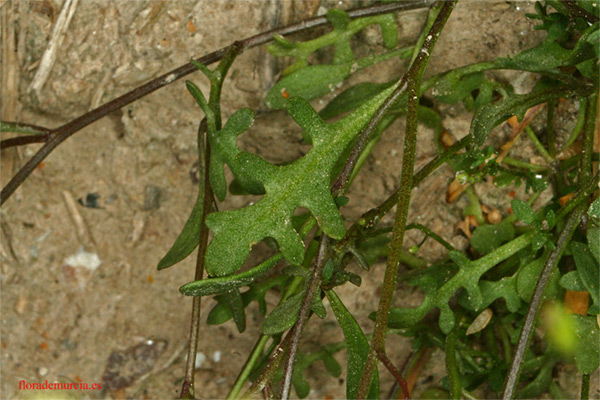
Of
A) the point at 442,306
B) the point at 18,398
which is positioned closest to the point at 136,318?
the point at 18,398

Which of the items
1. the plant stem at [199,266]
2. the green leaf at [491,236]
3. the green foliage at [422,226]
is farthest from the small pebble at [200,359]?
the green leaf at [491,236]

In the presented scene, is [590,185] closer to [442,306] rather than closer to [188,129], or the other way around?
[442,306]

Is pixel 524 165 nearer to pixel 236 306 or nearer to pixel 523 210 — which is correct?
pixel 523 210

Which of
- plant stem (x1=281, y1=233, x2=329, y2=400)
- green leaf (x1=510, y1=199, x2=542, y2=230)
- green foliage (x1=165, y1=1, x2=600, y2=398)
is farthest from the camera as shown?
green leaf (x1=510, y1=199, x2=542, y2=230)

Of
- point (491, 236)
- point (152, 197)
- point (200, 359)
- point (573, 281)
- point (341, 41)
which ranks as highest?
point (341, 41)

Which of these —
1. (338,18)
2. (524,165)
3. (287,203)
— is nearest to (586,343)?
(524,165)

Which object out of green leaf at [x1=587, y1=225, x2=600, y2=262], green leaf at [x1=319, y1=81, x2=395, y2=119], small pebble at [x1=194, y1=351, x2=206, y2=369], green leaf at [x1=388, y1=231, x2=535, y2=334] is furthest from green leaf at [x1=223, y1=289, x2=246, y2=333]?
green leaf at [x1=587, y1=225, x2=600, y2=262]

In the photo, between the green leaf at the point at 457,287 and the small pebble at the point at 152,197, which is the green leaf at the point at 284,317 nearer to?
the green leaf at the point at 457,287

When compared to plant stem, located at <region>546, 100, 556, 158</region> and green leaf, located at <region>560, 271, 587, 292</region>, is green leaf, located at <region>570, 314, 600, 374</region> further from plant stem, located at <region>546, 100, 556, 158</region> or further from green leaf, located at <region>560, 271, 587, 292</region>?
plant stem, located at <region>546, 100, 556, 158</region>

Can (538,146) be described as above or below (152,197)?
below
